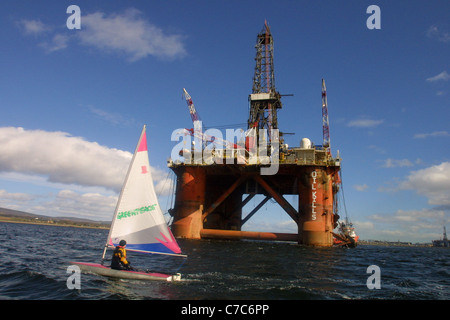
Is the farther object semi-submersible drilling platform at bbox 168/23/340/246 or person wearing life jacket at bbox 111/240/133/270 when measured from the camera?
semi-submersible drilling platform at bbox 168/23/340/246

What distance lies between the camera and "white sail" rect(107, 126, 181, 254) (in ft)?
50.0

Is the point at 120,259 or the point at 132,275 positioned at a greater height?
the point at 120,259

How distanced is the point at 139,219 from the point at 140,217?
0.11 metres

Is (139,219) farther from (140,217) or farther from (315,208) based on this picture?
(315,208)

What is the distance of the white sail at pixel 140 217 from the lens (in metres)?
15.2

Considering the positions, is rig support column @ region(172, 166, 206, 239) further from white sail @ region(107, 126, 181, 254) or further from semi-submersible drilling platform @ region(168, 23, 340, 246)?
white sail @ region(107, 126, 181, 254)

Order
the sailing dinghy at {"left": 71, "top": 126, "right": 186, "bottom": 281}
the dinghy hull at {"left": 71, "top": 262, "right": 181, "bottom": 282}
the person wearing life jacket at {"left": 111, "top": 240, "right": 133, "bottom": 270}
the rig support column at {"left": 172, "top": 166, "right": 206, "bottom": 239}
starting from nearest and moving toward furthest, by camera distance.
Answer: the dinghy hull at {"left": 71, "top": 262, "right": 181, "bottom": 282}
the person wearing life jacket at {"left": 111, "top": 240, "right": 133, "bottom": 270}
the sailing dinghy at {"left": 71, "top": 126, "right": 186, "bottom": 281}
the rig support column at {"left": 172, "top": 166, "right": 206, "bottom": 239}

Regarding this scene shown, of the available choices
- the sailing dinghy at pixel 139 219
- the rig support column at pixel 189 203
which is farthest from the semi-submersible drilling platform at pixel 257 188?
the sailing dinghy at pixel 139 219

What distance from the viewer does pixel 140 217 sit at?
1547 cm

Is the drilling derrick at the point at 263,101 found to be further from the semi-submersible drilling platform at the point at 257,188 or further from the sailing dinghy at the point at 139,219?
the sailing dinghy at the point at 139,219

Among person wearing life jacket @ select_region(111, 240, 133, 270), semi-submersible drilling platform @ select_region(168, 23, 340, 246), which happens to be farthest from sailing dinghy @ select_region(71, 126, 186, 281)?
semi-submersible drilling platform @ select_region(168, 23, 340, 246)

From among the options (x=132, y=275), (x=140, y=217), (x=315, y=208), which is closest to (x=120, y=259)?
(x=132, y=275)

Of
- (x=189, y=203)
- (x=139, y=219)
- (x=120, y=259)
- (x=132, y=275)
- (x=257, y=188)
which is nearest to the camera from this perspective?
(x=132, y=275)
